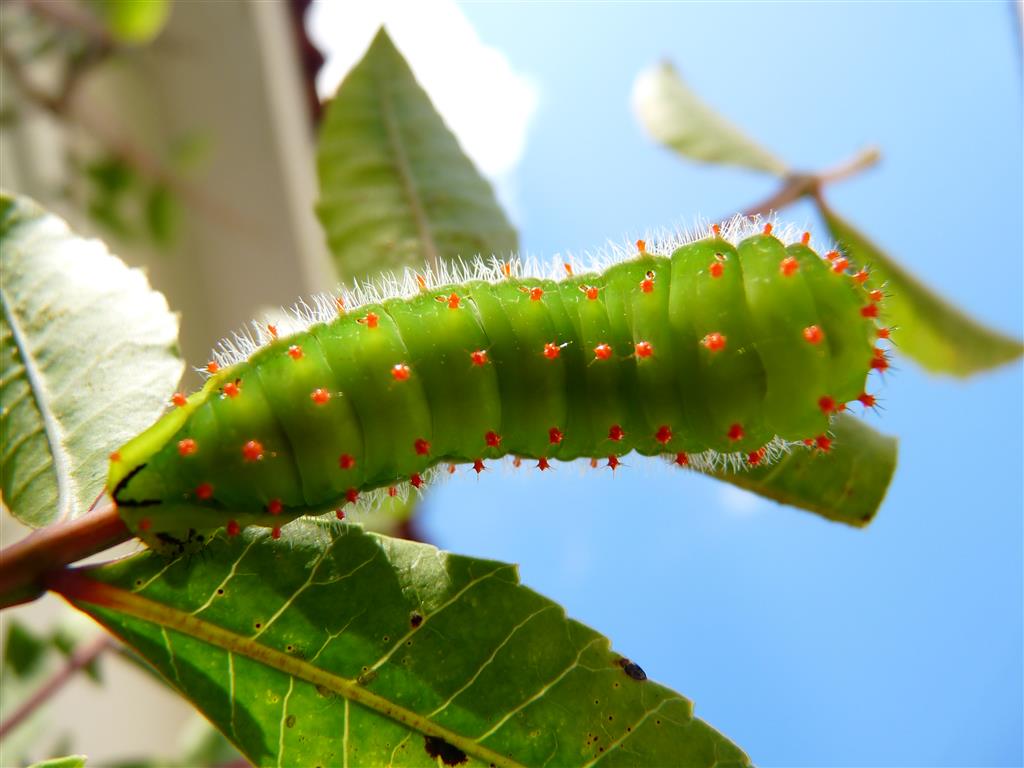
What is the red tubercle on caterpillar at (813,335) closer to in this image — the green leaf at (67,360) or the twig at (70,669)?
the green leaf at (67,360)

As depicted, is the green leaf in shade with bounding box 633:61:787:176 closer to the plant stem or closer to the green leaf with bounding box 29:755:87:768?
the plant stem

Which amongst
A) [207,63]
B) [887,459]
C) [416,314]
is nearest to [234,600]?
[416,314]

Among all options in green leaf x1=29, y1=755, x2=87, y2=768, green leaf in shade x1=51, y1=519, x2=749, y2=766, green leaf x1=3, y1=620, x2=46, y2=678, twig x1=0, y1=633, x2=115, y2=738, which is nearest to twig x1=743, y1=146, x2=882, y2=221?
green leaf in shade x1=51, y1=519, x2=749, y2=766

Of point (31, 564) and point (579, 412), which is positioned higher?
point (579, 412)

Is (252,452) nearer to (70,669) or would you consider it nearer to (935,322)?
(70,669)

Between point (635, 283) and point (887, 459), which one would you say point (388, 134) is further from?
point (887, 459)
